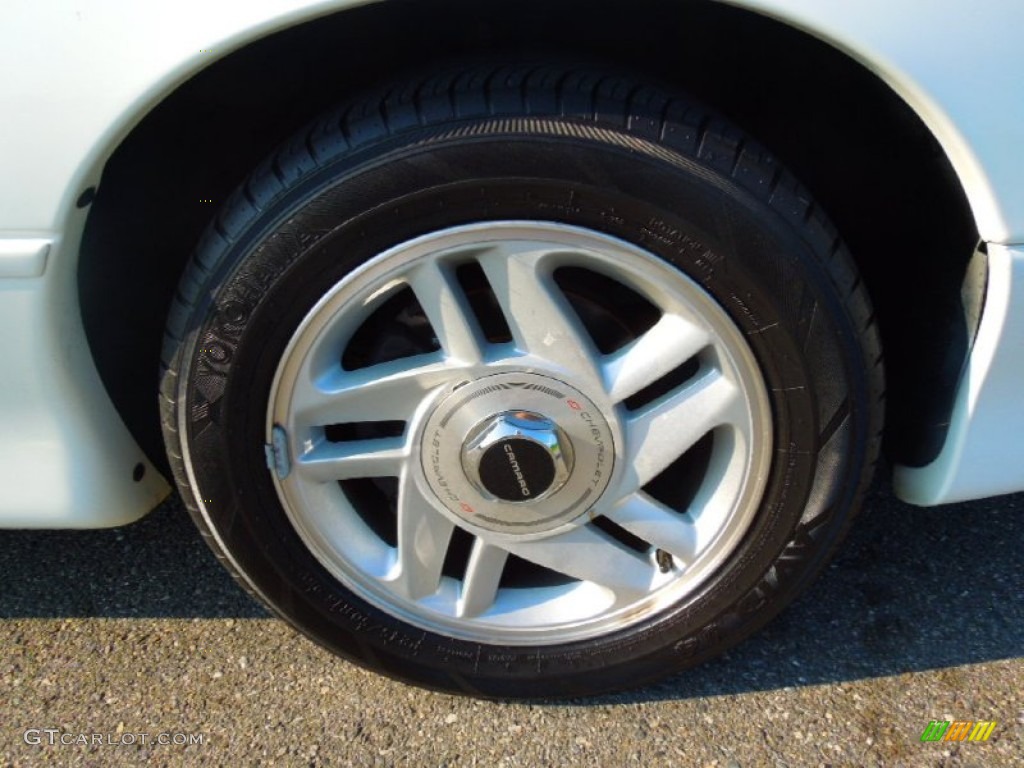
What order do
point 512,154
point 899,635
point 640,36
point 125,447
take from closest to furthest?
point 512,154
point 640,36
point 125,447
point 899,635

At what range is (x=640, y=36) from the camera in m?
1.42

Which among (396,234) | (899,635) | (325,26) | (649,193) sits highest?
(325,26)

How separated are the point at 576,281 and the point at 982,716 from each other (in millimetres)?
1017

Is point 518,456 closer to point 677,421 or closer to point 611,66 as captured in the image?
point 677,421

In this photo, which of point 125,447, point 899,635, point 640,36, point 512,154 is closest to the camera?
point 512,154

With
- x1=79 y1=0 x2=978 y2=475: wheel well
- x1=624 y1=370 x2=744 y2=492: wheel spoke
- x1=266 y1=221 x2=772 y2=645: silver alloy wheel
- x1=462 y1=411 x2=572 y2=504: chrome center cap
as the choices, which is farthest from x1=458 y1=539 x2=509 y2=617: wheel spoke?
x1=79 y1=0 x2=978 y2=475: wheel well

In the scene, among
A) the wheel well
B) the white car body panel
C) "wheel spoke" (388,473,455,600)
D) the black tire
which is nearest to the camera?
the white car body panel

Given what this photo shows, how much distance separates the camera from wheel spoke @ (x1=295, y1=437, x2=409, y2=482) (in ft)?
4.71

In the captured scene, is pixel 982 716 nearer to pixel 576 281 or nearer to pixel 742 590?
pixel 742 590

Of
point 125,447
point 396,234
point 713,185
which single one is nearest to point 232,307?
point 396,234

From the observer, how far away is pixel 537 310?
1.33 meters

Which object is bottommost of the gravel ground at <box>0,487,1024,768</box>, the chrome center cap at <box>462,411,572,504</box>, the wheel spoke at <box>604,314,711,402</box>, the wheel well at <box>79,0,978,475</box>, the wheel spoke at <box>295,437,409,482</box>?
the gravel ground at <box>0,487,1024,768</box>

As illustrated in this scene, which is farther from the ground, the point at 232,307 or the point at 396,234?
the point at 396,234

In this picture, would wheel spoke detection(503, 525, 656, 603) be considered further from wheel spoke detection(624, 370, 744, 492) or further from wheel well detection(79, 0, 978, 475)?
wheel well detection(79, 0, 978, 475)
